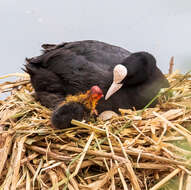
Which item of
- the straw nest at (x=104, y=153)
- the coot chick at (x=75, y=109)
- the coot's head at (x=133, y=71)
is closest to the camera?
the straw nest at (x=104, y=153)

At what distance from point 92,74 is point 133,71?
9.2 inches

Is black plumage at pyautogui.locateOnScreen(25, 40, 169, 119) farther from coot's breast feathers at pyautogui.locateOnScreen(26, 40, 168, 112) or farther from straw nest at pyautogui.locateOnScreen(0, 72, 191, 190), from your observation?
straw nest at pyautogui.locateOnScreen(0, 72, 191, 190)

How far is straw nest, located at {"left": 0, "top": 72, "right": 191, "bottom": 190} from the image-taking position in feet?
3.41

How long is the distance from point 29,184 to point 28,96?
2.71 feet

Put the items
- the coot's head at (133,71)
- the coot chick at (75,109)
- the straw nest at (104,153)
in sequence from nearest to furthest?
the straw nest at (104,153) → the coot chick at (75,109) → the coot's head at (133,71)

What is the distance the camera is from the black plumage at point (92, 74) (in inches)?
62.3

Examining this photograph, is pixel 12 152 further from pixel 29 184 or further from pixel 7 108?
pixel 7 108

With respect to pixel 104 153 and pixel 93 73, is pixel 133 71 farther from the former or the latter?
pixel 104 153

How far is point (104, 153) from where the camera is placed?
1.08m

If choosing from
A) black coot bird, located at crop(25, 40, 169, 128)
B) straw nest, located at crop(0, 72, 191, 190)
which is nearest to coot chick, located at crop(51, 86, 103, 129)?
straw nest, located at crop(0, 72, 191, 190)

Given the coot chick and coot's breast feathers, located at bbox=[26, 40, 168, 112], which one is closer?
the coot chick

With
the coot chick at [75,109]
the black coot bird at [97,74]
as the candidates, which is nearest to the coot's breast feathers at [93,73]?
the black coot bird at [97,74]

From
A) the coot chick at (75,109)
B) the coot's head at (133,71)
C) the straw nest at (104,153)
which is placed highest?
the coot's head at (133,71)

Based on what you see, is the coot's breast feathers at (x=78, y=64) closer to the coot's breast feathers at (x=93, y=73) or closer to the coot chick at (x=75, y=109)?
the coot's breast feathers at (x=93, y=73)
